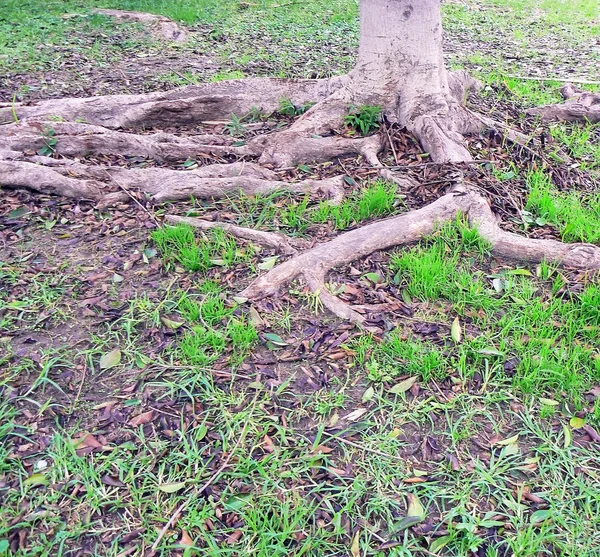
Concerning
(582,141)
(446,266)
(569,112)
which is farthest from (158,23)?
(446,266)

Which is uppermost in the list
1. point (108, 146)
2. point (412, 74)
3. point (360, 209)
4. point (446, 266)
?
point (412, 74)

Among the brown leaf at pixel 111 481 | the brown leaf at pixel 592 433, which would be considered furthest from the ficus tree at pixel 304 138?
the brown leaf at pixel 111 481

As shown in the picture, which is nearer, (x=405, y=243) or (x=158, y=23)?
(x=405, y=243)

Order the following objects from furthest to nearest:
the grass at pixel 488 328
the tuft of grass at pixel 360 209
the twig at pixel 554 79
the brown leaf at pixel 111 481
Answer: the twig at pixel 554 79, the tuft of grass at pixel 360 209, the grass at pixel 488 328, the brown leaf at pixel 111 481

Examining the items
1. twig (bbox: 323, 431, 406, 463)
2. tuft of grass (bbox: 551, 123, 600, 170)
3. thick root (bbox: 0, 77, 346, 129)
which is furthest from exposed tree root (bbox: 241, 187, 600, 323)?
thick root (bbox: 0, 77, 346, 129)

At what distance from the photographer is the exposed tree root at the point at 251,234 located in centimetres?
346

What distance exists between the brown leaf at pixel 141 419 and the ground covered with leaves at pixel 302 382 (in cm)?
2

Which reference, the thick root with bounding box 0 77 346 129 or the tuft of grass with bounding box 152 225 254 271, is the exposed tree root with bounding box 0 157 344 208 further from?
the thick root with bounding box 0 77 346 129

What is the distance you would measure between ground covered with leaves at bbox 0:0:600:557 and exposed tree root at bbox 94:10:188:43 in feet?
16.0

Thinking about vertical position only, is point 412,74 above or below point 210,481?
above

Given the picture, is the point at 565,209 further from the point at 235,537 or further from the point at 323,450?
the point at 235,537

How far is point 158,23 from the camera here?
8820 millimetres

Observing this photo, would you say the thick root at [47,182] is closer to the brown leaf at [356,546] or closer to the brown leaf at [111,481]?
the brown leaf at [111,481]

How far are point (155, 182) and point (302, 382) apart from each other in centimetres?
211
